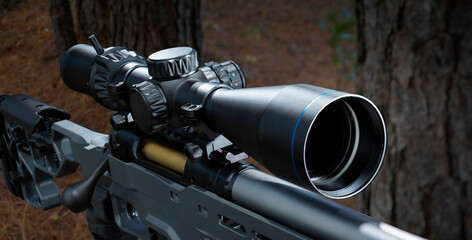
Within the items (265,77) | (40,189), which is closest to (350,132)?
(40,189)

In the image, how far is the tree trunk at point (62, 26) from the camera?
3.26m

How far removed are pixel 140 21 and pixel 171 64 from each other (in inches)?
69.0

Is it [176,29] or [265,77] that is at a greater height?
[176,29]

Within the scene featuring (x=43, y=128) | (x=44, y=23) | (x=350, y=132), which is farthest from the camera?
(x=44, y=23)

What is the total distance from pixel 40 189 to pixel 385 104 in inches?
70.8

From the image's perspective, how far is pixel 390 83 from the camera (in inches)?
111

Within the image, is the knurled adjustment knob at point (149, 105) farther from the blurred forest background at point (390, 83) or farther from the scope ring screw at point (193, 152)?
the blurred forest background at point (390, 83)

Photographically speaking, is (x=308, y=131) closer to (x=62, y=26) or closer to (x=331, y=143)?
(x=331, y=143)

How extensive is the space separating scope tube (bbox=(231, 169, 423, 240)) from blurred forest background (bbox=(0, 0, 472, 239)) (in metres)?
1.49

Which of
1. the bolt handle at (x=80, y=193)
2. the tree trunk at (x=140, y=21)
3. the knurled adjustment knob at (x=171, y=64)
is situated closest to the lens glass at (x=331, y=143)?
the knurled adjustment knob at (x=171, y=64)

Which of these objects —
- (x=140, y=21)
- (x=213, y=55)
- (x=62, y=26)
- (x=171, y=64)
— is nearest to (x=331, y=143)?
(x=171, y=64)

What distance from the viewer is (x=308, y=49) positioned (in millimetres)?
7211

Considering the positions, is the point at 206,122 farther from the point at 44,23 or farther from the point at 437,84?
the point at 44,23

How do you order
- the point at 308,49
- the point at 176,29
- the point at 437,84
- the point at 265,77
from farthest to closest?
1. the point at 308,49
2. the point at 265,77
3. the point at 176,29
4. the point at 437,84
